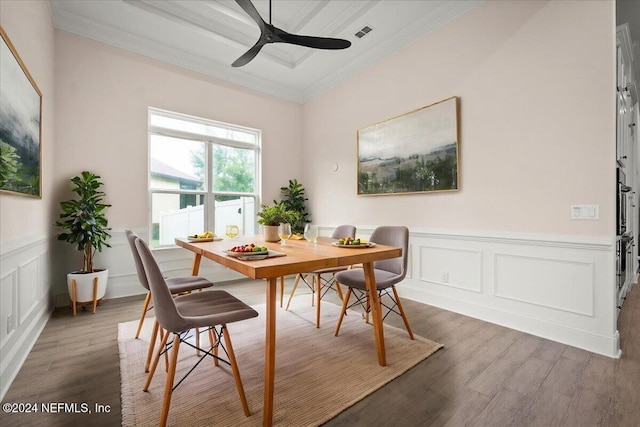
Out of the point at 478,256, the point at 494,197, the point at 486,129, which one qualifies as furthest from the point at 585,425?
the point at 486,129

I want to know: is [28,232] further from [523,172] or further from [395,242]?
[523,172]

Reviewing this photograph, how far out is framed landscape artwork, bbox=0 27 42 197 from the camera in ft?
5.65

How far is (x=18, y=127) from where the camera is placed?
197 centimetres

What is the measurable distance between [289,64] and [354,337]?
13.1 ft

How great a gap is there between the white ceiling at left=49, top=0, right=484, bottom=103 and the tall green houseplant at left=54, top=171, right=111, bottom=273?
5.91 ft

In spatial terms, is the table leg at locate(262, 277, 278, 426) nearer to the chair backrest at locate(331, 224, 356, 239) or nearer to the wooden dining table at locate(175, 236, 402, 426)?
the wooden dining table at locate(175, 236, 402, 426)

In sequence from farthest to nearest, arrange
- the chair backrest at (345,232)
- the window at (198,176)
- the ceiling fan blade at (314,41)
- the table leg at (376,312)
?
the window at (198,176)
the chair backrest at (345,232)
the ceiling fan blade at (314,41)
the table leg at (376,312)

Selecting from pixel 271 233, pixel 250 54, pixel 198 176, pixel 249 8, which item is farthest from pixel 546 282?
pixel 198 176

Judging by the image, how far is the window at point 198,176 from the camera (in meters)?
3.92

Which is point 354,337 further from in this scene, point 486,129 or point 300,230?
point 300,230

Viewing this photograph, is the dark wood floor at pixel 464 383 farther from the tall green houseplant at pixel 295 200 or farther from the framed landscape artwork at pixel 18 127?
the tall green houseplant at pixel 295 200

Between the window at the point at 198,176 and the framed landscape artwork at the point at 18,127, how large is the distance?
1464mm

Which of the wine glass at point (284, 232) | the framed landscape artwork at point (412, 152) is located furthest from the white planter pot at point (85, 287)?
the framed landscape artwork at point (412, 152)

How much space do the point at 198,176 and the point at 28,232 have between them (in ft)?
7.21
